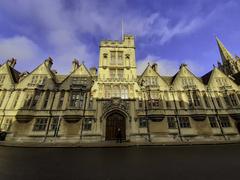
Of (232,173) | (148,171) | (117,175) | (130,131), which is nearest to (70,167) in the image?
(117,175)

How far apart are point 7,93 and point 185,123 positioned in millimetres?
30798

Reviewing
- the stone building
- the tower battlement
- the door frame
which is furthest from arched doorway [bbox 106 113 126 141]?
the tower battlement

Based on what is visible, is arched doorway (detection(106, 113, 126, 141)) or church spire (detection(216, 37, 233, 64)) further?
church spire (detection(216, 37, 233, 64))

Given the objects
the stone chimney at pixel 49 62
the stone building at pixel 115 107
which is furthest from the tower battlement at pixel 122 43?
the stone chimney at pixel 49 62

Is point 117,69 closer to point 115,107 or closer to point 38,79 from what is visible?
point 115,107

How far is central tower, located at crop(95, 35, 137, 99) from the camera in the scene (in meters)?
23.0

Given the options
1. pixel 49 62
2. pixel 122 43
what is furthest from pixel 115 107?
pixel 49 62

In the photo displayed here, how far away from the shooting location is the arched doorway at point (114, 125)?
20234mm

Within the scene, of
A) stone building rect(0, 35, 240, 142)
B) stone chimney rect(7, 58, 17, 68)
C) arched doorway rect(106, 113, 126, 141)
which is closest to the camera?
stone building rect(0, 35, 240, 142)

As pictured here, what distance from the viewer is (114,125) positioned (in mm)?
21000

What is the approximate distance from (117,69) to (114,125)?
432 inches

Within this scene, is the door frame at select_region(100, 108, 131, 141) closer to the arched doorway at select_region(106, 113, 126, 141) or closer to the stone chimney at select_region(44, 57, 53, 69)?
the arched doorway at select_region(106, 113, 126, 141)

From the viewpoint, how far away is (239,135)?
20.9 m

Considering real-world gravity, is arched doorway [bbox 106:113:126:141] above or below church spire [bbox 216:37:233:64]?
below
